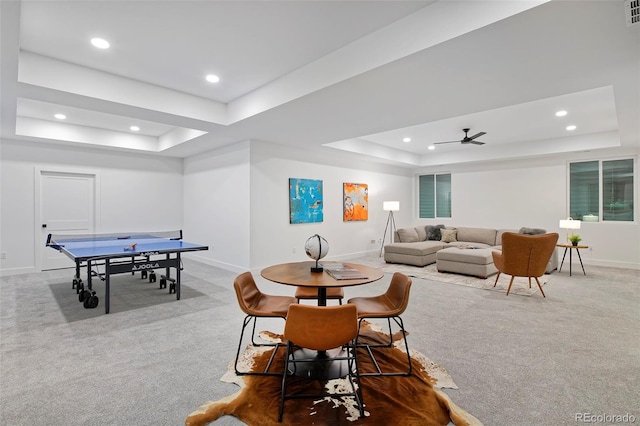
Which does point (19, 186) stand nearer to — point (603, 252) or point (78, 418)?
point (78, 418)

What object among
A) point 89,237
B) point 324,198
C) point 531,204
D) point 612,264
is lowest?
point 612,264

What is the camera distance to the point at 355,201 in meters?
8.17

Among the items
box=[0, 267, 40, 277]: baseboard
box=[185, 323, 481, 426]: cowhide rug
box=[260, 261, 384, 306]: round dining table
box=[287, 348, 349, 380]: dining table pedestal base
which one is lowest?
box=[185, 323, 481, 426]: cowhide rug

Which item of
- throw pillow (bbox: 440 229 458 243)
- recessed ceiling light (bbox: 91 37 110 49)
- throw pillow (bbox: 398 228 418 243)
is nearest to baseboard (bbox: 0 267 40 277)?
recessed ceiling light (bbox: 91 37 110 49)

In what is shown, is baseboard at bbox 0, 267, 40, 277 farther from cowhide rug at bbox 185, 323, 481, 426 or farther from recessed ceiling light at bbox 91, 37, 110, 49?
cowhide rug at bbox 185, 323, 481, 426

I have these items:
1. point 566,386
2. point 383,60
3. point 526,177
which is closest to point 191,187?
point 383,60

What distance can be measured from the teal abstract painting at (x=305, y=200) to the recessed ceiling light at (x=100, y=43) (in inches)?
156

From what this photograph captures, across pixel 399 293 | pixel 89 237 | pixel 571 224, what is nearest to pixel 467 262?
pixel 571 224

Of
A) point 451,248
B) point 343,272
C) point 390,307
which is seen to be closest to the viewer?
point 390,307

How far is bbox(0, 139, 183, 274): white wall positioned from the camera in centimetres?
605

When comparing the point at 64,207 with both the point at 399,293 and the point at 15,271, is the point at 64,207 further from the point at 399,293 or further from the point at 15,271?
the point at 399,293

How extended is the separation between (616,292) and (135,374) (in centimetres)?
633

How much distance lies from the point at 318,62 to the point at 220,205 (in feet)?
13.8

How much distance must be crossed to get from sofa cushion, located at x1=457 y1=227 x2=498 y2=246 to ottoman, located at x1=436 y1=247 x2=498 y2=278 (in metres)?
1.93
